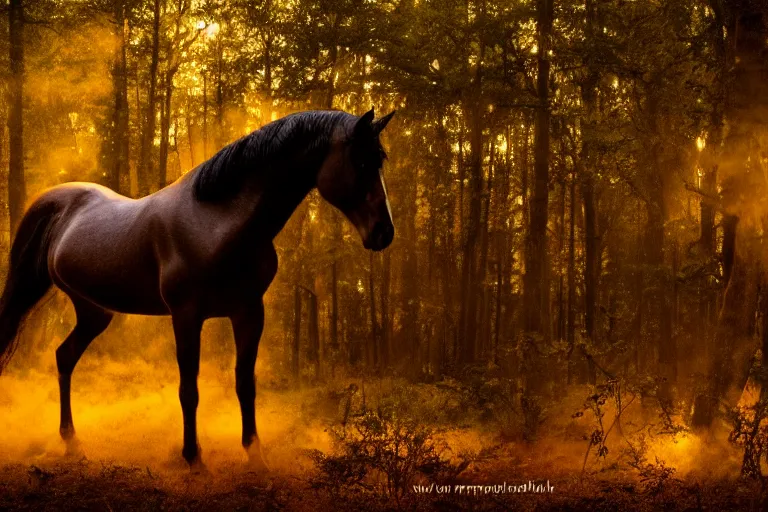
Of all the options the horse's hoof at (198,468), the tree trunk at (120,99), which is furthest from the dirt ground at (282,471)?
the tree trunk at (120,99)

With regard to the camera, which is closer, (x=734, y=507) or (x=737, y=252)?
(x=734, y=507)

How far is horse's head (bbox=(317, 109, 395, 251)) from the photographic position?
13.7ft

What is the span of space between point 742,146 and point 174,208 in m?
5.33

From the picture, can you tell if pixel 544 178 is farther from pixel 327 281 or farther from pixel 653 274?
pixel 327 281

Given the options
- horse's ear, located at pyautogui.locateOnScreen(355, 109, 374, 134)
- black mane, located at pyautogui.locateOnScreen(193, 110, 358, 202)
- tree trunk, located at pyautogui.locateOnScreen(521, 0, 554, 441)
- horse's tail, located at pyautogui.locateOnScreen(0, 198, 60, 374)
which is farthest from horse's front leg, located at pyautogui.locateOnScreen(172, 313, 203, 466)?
tree trunk, located at pyautogui.locateOnScreen(521, 0, 554, 441)

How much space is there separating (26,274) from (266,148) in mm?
3419

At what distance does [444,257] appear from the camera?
19.6 meters

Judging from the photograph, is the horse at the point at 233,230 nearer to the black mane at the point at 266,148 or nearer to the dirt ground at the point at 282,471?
the black mane at the point at 266,148

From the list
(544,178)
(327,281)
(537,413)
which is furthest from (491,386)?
(327,281)

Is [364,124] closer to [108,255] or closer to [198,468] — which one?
[108,255]

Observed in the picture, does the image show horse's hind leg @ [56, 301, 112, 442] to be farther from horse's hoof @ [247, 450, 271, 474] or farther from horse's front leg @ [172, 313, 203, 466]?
horse's hoof @ [247, 450, 271, 474]

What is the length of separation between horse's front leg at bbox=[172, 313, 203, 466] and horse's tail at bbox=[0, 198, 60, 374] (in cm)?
247

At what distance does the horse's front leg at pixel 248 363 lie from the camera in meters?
4.87

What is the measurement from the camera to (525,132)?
20391 millimetres
